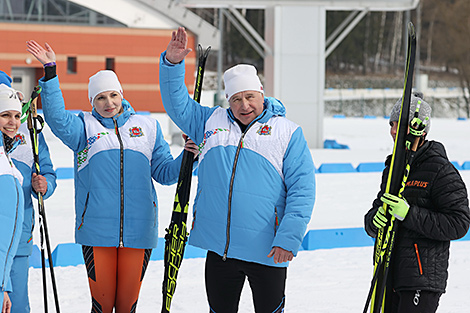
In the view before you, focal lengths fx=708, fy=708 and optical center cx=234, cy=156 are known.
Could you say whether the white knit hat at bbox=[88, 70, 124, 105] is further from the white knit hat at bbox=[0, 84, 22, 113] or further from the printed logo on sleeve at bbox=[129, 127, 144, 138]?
the white knit hat at bbox=[0, 84, 22, 113]

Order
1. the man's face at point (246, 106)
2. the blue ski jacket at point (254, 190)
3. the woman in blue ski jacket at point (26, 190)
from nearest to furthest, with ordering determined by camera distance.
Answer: the blue ski jacket at point (254, 190) → the man's face at point (246, 106) → the woman in blue ski jacket at point (26, 190)

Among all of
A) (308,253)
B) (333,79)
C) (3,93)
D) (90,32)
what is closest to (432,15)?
(333,79)

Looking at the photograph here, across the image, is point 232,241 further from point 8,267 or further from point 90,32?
point 90,32

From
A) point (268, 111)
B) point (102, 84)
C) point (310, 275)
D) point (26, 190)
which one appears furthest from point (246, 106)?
point (310, 275)

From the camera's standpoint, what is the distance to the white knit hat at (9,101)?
2973 mm

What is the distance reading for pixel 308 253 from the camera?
634 cm

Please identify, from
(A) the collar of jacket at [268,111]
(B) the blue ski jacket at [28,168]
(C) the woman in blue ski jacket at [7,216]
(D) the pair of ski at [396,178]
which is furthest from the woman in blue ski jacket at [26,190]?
(D) the pair of ski at [396,178]

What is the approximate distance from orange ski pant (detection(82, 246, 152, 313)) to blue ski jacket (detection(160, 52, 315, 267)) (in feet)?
1.62

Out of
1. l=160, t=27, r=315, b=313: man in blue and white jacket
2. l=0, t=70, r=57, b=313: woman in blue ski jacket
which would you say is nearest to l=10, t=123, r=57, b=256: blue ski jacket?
l=0, t=70, r=57, b=313: woman in blue ski jacket

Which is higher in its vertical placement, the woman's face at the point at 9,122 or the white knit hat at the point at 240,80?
the white knit hat at the point at 240,80

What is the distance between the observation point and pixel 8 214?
2.65 metres

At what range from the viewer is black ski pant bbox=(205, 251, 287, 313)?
10.3 feet

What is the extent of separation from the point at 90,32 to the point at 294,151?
23.4 metres

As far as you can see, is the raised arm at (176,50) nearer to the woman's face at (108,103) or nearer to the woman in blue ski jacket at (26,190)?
the woman's face at (108,103)
